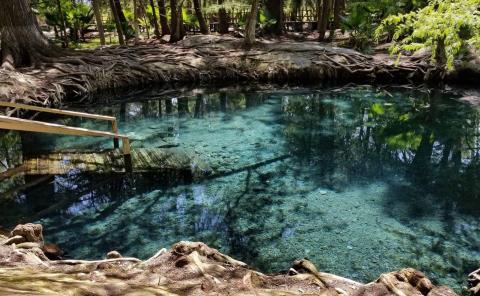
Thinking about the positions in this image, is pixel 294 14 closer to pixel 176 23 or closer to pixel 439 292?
pixel 176 23

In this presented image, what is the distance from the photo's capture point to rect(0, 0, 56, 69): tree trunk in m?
12.4

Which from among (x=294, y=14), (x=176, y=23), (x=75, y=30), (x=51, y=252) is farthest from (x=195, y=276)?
(x=294, y=14)

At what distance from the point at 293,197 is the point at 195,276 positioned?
3.69m

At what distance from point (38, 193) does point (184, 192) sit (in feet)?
7.83

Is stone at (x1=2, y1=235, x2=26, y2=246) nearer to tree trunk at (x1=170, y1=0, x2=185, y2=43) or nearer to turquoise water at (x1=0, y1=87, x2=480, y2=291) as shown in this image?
turquoise water at (x1=0, y1=87, x2=480, y2=291)

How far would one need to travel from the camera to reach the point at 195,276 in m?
3.26

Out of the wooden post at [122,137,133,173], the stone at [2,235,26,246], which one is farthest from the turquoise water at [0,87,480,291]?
the stone at [2,235,26,246]

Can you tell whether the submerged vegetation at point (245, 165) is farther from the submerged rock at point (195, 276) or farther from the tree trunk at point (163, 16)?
the tree trunk at point (163, 16)

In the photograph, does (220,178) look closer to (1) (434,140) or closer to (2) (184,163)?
(2) (184,163)

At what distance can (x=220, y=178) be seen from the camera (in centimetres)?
751

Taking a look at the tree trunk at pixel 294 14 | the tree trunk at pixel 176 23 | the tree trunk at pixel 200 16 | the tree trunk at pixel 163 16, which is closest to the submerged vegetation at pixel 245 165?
the tree trunk at pixel 176 23

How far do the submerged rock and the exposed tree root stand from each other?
35.7 feet

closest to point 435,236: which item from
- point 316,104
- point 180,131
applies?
point 180,131

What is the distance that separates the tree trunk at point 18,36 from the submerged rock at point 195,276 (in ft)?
33.9
